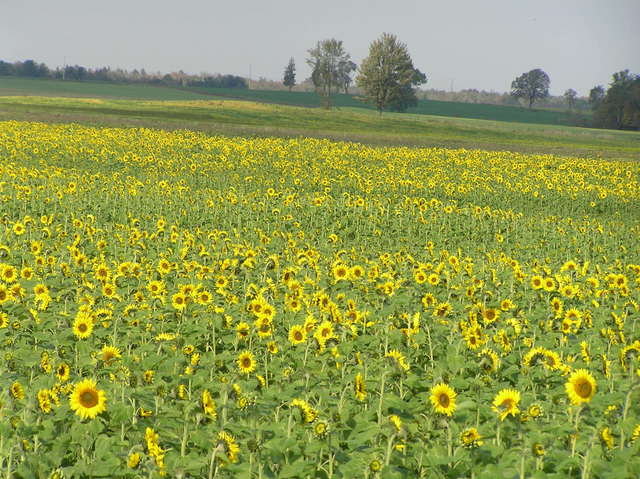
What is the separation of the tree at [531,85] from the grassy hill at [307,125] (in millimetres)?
76287

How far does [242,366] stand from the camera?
15.7 ft

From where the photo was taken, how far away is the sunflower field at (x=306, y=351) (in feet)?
12.0

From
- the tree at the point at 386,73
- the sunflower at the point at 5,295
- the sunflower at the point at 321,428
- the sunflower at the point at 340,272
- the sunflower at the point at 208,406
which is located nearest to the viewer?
the sunflower at the point at 321,428

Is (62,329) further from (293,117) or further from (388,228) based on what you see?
(293,117)

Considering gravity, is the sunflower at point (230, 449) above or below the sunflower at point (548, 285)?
above

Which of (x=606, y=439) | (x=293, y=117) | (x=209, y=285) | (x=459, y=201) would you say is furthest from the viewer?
(x=293, y=117)

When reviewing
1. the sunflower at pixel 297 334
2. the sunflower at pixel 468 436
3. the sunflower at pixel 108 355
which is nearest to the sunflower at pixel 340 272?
the sunflower at pixel 297 334

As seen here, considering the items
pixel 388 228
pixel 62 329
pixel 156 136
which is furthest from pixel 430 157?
pixel 62 329

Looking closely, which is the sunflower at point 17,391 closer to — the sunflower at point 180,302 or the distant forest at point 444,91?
the sunflower at point 180,302

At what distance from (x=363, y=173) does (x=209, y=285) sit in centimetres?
1641

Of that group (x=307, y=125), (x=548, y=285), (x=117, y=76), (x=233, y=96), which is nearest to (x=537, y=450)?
(x=548, y=285)

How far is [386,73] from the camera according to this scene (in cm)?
8356

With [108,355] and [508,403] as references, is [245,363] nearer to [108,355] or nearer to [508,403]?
[108,355]

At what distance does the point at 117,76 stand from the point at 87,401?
138088mm
